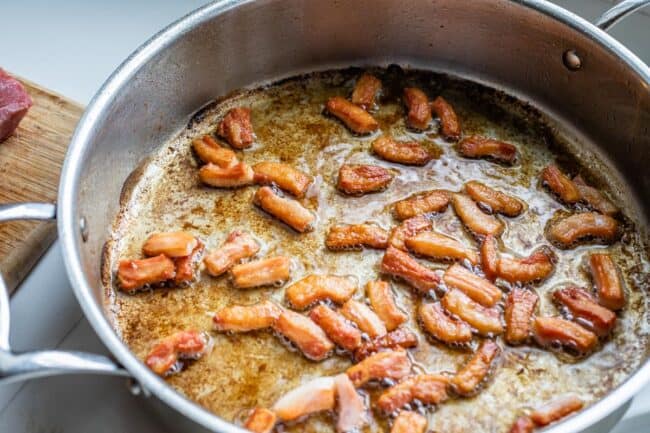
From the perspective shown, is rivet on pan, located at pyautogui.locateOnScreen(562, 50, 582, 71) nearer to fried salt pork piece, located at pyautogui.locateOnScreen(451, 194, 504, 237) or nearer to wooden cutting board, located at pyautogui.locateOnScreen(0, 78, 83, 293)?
fried salt pork piece, located at pyautogui.locateOnScreen(451, 194, 504, 237)

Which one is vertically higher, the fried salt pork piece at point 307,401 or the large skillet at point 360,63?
the large skillet at point 360,63

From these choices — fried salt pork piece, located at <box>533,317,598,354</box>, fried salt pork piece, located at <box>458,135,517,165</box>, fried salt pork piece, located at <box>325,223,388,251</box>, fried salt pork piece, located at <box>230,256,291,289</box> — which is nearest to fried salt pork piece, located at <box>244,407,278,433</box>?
fried salt pork piece, located at <box>230,256,291,289</box>

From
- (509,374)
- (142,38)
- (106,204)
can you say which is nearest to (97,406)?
(106,204)

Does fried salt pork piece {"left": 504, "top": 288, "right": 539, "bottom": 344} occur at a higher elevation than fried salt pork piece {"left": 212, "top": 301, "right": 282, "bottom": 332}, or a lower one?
higher

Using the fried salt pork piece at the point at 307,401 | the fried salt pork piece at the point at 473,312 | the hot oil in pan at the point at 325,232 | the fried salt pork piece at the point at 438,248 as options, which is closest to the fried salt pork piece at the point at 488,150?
the hot oil in pan at the point at 325,232

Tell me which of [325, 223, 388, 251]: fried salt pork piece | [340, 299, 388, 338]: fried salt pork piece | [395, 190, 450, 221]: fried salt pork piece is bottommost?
[340, 299, 388, 338]: fried salt pork piece

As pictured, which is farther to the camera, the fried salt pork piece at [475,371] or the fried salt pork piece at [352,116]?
the fried salt pork piece at [352,116]

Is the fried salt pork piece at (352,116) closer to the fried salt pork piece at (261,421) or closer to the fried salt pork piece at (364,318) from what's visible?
the fried salt pork piece at (364,318)
